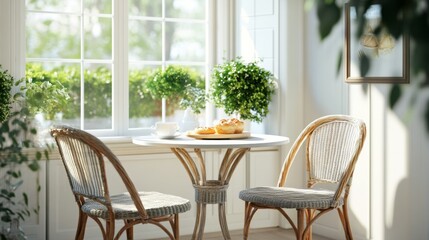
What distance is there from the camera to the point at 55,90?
4809 mm

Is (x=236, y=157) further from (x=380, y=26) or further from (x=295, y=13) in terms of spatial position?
(x=380, y=26)

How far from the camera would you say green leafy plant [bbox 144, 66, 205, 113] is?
211 inches

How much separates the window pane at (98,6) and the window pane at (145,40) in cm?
20

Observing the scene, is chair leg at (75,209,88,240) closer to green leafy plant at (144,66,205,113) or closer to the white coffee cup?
the white coffee cup

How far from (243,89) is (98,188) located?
6.24 ft

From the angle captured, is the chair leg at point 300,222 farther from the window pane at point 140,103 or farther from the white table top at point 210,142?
the window pane at point 140,103

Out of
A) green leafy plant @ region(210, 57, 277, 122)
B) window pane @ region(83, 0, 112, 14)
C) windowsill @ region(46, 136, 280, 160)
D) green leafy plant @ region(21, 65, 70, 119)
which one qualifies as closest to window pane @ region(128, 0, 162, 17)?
window pane @ region(83, 0, 112, 14)

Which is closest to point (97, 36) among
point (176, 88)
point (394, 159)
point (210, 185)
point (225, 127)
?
point (176, 88)

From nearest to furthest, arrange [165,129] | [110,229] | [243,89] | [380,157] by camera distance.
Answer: [110,229]
[165,129]
[380,157]
[243,89]

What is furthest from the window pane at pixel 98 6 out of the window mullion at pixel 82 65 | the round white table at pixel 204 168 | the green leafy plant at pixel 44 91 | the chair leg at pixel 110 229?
the chair leg at pixel 110 229

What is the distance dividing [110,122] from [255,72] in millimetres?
1141

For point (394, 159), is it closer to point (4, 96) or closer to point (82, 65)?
point (82, 65)

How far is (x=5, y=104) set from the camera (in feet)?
14.5

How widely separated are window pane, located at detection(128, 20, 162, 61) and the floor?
1.42 metres
